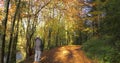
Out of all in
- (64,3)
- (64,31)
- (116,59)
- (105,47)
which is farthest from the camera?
(64,31)

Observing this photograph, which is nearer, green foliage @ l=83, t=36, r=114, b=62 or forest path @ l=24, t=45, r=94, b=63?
green foliage @ l=83, t=36, r=114, b=62

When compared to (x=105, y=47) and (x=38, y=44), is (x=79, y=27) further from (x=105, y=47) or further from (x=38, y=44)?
(x=38, y=44)

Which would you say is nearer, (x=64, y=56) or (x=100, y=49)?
(x=100, y=49)

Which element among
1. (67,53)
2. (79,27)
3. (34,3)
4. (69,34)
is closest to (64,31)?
(69,34)

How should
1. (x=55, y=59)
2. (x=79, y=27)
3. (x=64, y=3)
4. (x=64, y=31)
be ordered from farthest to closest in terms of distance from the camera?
(x=64, y=31)
(x=79, y=27)
(x=64, y=3)
(x=55, y=59)

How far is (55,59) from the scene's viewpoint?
1878 centimetres

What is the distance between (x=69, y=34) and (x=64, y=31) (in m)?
1.08

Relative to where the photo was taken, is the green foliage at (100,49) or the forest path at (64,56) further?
the forest path at (64,56)

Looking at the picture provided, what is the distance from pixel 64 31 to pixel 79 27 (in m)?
9.44

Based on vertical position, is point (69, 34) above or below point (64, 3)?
below

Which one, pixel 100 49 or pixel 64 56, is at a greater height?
pixel 100 49

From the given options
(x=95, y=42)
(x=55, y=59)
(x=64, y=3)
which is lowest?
(x=55, y=59)

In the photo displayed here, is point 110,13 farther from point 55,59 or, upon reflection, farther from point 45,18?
point 45,18

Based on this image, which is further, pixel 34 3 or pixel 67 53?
pixel 34 3
